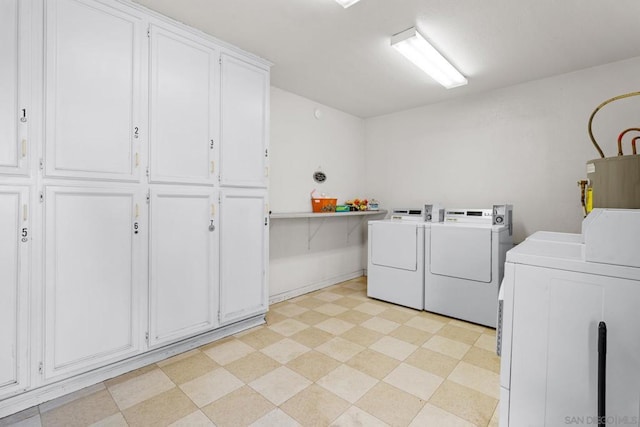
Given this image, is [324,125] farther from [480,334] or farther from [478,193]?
[480,334]

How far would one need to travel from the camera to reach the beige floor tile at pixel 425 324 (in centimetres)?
306

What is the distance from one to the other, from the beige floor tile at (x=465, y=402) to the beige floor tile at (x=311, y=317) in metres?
1.44

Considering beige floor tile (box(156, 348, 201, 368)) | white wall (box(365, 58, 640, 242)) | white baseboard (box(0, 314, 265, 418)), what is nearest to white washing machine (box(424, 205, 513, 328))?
white wall (box(365, 58, 640, 242))

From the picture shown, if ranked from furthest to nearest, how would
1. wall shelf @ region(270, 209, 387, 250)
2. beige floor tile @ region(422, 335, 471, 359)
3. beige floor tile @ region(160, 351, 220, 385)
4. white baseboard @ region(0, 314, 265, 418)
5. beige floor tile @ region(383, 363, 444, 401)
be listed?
1. wall shelf @ region(270, 209, 387, 250)
2. beige floor tile @ region(422, 335, 471, 359)
3. beige floor tile @ region(160, 351, 220, 385)
4. beige floor tile @ region(383, 363, 444, 401)
5. white baseboard @ region(0, 314, 265, 418)

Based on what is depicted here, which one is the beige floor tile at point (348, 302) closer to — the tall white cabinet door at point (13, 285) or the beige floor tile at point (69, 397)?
the beige floor tile at point (69, 397)

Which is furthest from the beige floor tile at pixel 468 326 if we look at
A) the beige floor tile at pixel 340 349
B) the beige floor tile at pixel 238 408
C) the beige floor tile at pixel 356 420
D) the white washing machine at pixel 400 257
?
the beige floor tile at pixel 238 408

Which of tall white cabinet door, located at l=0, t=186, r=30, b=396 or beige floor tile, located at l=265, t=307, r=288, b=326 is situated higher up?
tall white cabinet door, located at l=0, t=186, r=30, b=396

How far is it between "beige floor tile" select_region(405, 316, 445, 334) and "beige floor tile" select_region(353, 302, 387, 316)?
0.40 metres

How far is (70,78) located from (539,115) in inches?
175

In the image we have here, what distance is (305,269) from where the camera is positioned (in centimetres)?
425

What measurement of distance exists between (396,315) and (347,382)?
148 cm

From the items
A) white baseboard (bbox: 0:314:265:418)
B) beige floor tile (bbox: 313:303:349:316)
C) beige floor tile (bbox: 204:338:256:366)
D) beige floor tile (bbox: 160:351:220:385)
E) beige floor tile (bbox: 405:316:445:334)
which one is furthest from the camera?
beige floor tile (bbox: 313:303:349:316)

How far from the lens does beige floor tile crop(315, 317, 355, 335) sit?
2989 mm

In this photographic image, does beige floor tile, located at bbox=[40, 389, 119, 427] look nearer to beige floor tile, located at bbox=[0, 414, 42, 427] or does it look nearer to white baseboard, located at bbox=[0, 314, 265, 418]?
beige floor tile, located at bbox=[0, 414, 42, 427]
